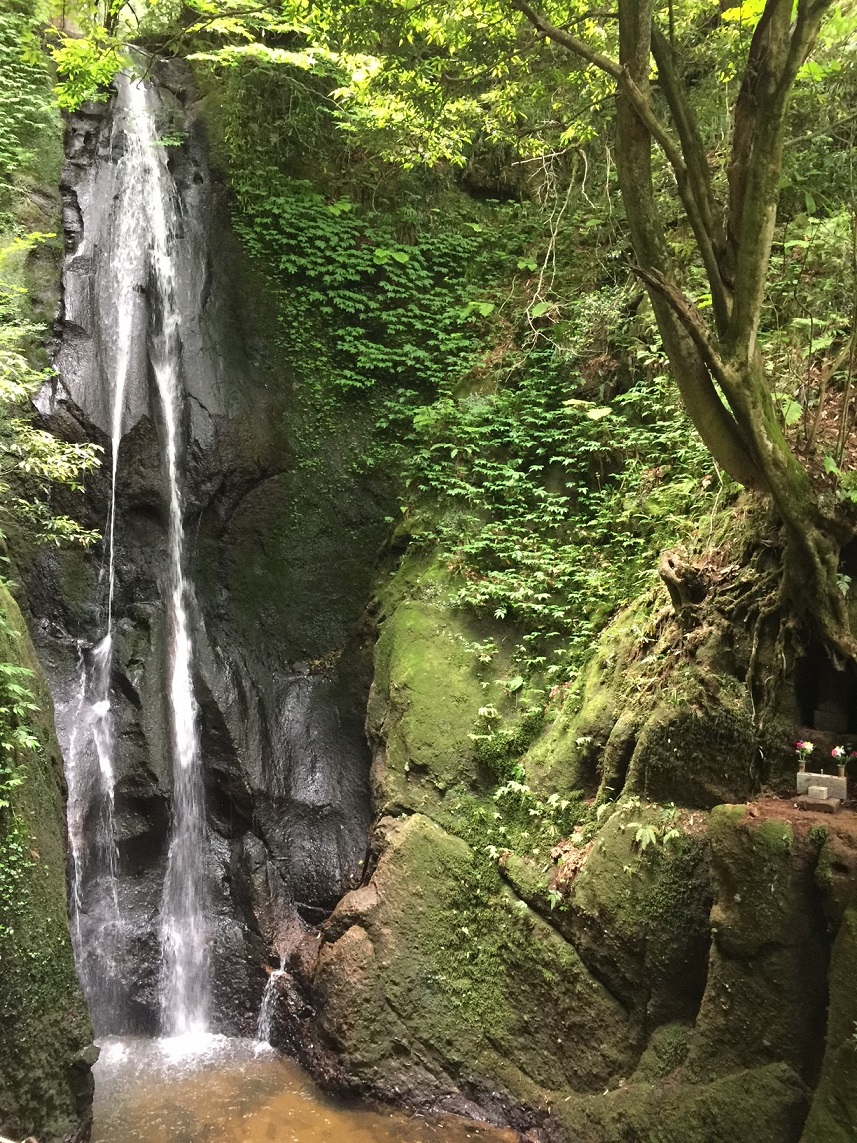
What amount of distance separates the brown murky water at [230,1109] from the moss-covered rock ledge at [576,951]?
0.24m

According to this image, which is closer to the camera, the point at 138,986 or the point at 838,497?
the point at 838,497

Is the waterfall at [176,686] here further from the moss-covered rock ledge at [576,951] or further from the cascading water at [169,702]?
the moss-covered rock ledge at [576,951]

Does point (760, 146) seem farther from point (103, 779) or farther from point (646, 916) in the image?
point (103, 779)

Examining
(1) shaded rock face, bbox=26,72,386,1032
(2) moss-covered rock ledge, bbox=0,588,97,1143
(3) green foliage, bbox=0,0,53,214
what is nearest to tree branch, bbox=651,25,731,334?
(1) shaded rock face, bbox=26,72,386,1032

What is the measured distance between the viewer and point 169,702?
28.0 ft

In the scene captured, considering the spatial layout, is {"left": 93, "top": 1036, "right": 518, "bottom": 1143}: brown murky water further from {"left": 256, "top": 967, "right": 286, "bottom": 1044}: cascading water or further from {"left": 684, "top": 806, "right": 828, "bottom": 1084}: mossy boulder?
{"left": 684, "top": 806, "right": 828, "bottom": 1084}: mossy boulder

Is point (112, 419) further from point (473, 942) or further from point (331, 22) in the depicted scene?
point (473, 942)

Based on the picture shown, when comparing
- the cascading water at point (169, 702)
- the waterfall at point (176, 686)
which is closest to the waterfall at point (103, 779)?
the cascading water at point (169, 702)

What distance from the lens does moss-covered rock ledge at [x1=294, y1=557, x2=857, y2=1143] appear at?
461 cm

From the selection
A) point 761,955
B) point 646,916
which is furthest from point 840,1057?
point 646,916

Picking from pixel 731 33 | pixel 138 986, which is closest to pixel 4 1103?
pixel 138 986

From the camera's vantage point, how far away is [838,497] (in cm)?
524

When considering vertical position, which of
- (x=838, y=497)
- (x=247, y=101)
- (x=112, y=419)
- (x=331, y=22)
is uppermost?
(x=247, y=101)

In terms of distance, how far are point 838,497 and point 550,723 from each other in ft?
10.0
